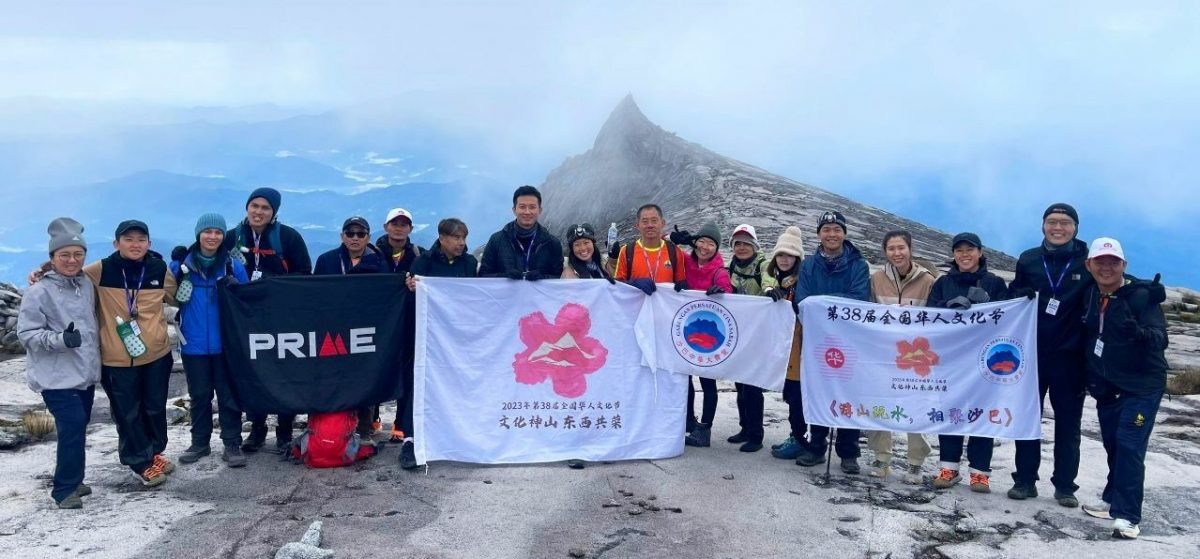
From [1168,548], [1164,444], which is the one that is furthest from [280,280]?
[1164,444]

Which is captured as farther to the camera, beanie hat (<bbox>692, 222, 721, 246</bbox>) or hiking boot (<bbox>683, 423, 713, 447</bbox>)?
hiking boot (<bbox>683, 423, 713, 447</bbox>)

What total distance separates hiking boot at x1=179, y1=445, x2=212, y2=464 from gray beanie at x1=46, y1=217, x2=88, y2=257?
2043mm

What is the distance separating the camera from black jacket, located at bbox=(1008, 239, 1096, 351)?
6.24m

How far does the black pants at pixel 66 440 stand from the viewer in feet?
19.2

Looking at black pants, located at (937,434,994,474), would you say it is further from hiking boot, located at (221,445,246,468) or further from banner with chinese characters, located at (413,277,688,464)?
hiking boot, located at (221,445,246,468)

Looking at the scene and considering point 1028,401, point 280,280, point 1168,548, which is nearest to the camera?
point 1168,548

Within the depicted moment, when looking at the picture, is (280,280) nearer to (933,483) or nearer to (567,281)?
(567,281)

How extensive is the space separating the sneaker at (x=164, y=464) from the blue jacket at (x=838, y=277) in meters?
5.52

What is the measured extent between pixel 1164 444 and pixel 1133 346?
150 inches

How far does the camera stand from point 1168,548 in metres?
5.54

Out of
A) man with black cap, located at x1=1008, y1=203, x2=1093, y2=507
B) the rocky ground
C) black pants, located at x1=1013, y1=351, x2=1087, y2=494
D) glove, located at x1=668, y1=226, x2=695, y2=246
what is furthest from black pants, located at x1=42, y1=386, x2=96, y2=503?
black pants, located at x1=1013, y1=351, x2=1087, y2=494

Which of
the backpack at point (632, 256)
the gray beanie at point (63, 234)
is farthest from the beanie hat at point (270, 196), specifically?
the backpack at point (632, 256)

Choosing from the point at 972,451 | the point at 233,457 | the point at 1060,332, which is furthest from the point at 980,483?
the point at 233,457

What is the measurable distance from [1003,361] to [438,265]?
16.2ft
